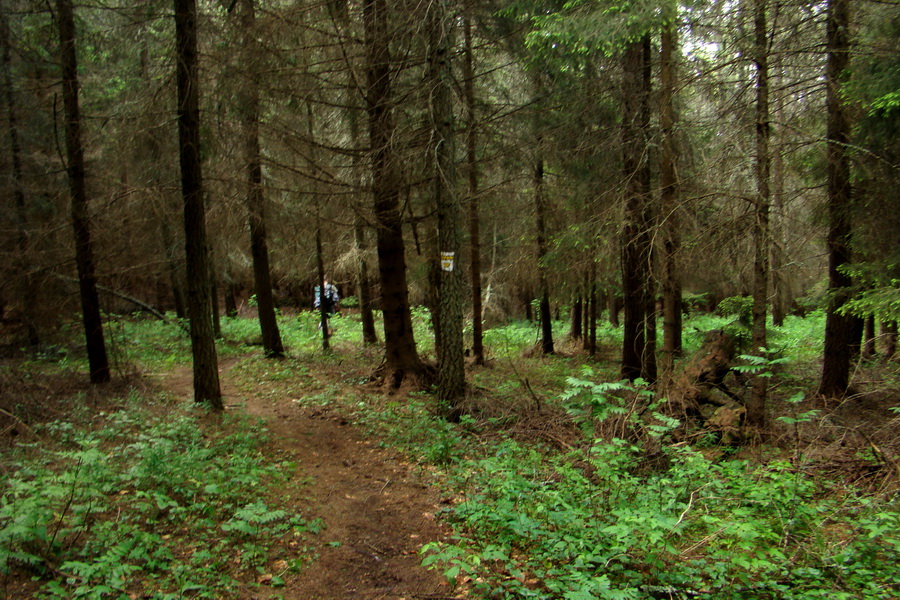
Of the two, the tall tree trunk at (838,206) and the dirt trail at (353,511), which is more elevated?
the tall tree trunk at (838,206)

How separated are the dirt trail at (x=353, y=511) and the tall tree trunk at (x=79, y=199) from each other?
3.81m

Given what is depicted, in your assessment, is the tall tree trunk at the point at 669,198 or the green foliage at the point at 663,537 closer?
the green foliage at the point at 663,537

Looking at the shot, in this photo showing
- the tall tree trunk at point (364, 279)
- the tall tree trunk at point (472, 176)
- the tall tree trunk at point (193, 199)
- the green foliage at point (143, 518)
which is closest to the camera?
the green foliage at point (143, 518)

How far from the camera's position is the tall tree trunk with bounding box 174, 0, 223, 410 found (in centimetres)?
820

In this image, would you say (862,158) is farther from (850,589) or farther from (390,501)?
(390,501)

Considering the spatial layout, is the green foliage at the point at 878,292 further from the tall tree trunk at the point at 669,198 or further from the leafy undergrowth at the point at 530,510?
the tall tree trunk at the point at 669,198

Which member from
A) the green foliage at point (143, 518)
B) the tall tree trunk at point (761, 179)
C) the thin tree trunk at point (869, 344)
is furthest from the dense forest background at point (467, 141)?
the green foliage at point (143, 518)

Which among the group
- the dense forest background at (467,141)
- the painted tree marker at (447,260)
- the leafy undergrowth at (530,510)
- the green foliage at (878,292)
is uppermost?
the dense forest background at (467,141)

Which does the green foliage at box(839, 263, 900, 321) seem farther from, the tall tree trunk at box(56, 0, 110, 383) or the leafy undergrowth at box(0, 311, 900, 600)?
the tall tree trunk at box(56, 0, 110, 383)

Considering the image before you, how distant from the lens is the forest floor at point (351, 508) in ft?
14.7

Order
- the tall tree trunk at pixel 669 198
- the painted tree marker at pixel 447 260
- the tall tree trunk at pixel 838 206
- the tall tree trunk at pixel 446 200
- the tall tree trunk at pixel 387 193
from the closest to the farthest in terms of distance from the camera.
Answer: the tall tree trunk at pixel 446 200, the painted tree marker at pixel 447 260, the tall tree trunk at pixel 838 206, the tall tree trunk at pixel 669 198, the tall tree trunk at pixel 387 193

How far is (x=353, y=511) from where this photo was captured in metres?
5.95

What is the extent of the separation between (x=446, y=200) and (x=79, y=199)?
728cm

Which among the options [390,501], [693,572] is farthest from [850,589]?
[390,501]
